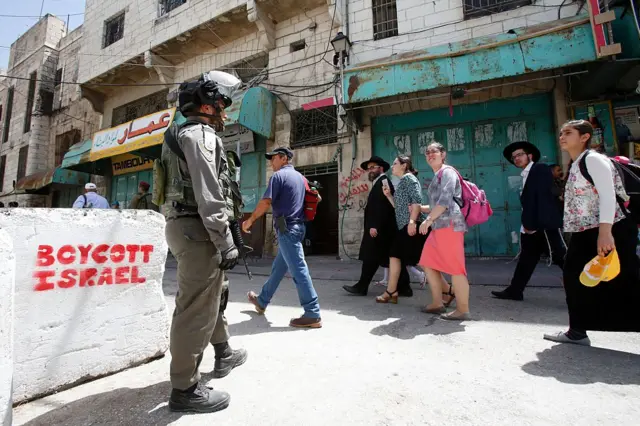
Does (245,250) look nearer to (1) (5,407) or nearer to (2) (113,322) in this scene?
(2) (113,322)

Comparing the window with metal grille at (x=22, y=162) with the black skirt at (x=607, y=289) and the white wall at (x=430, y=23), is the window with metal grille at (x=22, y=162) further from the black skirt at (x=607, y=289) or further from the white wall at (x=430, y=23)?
the black skirt at (x=607, y=289)

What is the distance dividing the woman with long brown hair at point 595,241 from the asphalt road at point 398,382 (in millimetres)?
228

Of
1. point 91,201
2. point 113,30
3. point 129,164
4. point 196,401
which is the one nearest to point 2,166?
point 129,164

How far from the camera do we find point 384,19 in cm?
833

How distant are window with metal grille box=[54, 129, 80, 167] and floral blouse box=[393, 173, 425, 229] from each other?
56.3ft

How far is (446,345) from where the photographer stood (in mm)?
2281

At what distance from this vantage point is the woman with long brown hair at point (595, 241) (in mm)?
2010

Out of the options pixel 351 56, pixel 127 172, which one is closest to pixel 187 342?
pixel 351 56

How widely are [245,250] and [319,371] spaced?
0.95 metres

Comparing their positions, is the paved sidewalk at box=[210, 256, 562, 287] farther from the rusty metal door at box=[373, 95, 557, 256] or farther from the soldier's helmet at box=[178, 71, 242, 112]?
the soldier's helmet at box=[178, 71, 242, 112]

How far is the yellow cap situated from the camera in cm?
192

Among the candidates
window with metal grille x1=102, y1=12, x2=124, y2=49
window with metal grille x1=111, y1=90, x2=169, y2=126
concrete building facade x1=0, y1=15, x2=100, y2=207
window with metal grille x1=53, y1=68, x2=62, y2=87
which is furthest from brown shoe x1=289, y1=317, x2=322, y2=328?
window with metal grille x1=53, y1=68, x2=62, y2=87

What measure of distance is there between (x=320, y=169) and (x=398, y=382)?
769cm

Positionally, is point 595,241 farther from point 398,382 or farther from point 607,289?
point 398,382
